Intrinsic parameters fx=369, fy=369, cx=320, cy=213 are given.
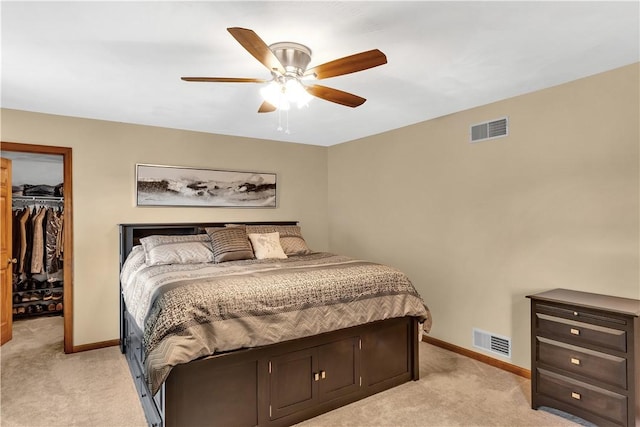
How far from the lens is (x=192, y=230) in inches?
174

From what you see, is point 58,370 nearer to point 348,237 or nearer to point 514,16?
point 348,237

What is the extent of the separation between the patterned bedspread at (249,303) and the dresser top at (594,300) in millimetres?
954

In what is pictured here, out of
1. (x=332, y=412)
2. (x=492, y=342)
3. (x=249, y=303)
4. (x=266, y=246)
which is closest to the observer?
(x=249, y=303)

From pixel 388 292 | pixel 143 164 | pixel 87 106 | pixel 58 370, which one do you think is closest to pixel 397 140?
pixel 388 292

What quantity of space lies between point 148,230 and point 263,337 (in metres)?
2.46

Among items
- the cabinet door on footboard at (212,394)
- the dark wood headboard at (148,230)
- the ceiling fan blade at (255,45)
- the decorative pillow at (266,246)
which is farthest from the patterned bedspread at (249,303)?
the ceiling fan blade at (255,45)

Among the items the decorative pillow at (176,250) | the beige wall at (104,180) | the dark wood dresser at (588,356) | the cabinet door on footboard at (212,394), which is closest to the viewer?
the cabinet door on footboard at (212,394)

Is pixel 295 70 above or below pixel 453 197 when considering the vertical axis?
above

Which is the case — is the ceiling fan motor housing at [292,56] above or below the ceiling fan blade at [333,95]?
above

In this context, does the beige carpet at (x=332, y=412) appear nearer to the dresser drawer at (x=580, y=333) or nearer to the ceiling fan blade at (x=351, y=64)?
the dresser drawer at (x=580, y=333)

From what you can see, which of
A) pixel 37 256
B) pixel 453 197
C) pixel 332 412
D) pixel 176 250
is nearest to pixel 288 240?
pixel 176 250

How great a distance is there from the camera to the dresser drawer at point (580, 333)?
2.29m

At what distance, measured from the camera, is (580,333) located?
2451mm

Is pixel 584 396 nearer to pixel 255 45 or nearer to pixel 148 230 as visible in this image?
pixel 255 45
